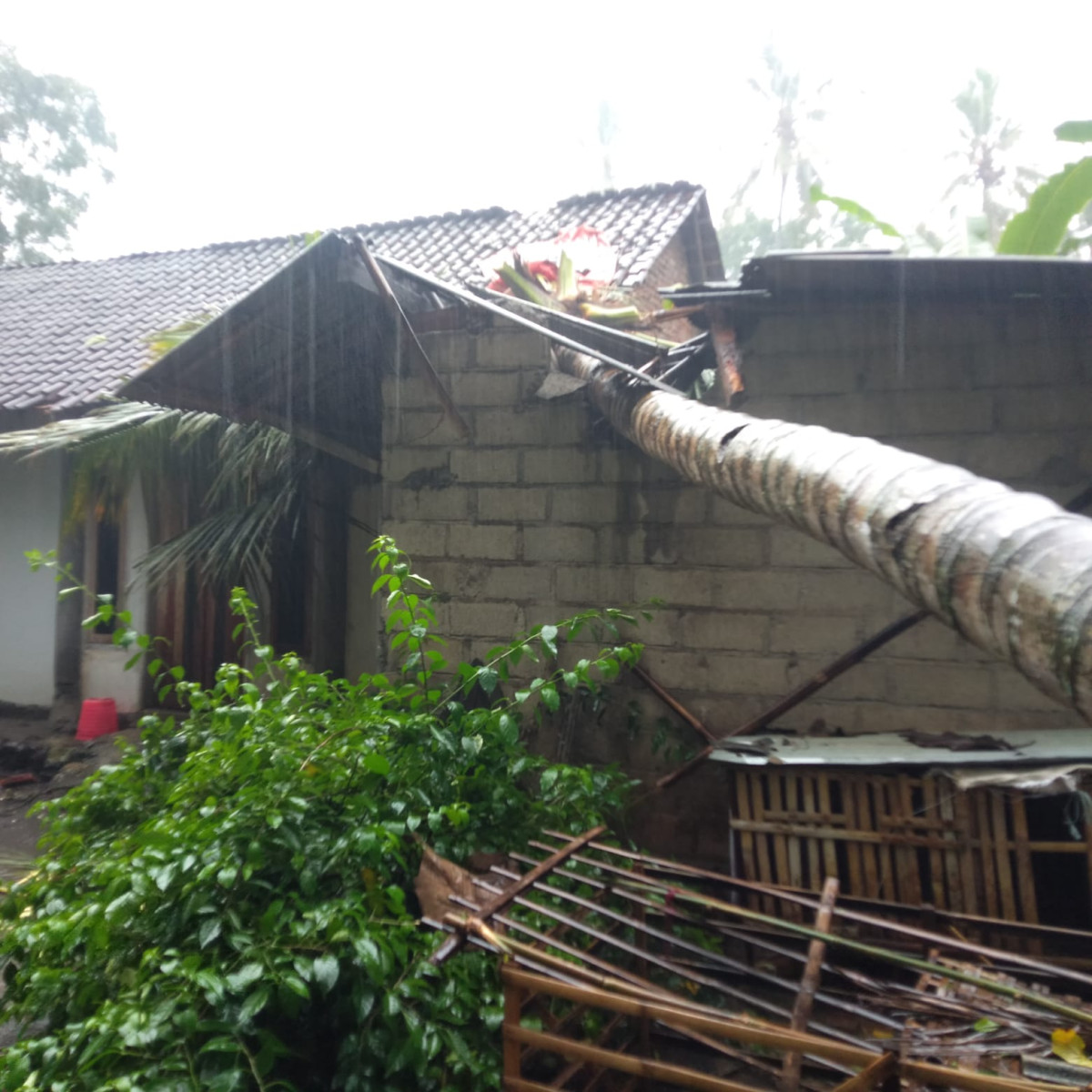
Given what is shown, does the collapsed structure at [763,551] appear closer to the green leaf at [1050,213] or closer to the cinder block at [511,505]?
the cinder block at [511,505]

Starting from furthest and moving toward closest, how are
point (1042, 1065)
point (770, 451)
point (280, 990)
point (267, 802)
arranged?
point (267, 802) → point (770, 451) → point (280, 990) → point (1042, 1065)

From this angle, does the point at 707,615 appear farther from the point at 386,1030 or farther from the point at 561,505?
the point at 386,1030

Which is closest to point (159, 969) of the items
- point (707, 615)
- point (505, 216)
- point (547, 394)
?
point (707, 615)

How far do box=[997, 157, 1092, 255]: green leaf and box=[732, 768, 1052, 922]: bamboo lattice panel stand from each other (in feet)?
7.83

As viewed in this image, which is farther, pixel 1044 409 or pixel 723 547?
pixel 723 547

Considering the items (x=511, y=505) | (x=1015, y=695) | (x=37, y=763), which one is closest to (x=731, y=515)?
(x=511, y=505)

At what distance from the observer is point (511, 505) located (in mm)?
4223

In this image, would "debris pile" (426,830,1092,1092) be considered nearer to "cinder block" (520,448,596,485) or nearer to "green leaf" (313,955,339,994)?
"green leaf" (313,955,339,994)

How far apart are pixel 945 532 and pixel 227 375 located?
145 inches

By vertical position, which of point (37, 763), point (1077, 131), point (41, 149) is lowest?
point (37, 763)

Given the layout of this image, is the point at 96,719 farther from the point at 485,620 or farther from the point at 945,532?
the point at 945,532

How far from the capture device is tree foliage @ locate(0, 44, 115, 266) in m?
16.4

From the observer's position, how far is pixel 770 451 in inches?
88.3

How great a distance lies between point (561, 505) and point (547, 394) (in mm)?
563
